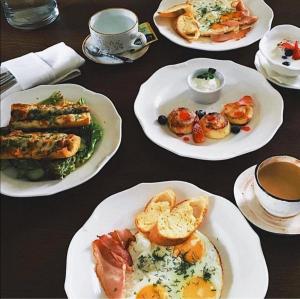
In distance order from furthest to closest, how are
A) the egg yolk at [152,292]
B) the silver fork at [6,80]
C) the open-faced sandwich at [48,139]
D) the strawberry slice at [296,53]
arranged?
the strawberry slice at [296,53], the silver fork at [6,80], the open-faced sandwich at [48,139], the egg yolk at [152,292]

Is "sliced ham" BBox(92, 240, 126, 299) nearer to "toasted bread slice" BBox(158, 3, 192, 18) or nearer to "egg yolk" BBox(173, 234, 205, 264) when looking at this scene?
"egg yolk" BBox(173, 234, 205, 264)

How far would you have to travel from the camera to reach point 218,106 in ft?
2.98

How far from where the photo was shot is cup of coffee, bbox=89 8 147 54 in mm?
945

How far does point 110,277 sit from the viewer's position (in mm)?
634

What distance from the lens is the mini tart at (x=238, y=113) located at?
0.86m

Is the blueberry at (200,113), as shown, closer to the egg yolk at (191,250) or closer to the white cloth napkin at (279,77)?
the white cloth napkin at (279,77)

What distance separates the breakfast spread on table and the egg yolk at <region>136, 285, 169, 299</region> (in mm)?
297

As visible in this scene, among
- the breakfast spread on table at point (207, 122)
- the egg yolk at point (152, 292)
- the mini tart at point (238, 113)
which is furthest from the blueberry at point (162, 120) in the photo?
the egg yolk at point (152, 292)

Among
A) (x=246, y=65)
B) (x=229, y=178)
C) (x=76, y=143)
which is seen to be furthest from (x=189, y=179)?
(x=246, y=65)

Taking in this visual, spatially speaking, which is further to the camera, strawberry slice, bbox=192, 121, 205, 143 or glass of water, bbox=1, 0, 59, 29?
glass of water, bbox=1, 0, 59, 29

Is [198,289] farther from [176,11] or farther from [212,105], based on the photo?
[176,11]

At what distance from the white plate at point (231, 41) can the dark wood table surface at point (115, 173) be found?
0.06 feet

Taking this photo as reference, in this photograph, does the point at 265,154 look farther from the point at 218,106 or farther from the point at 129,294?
the point at 129,294

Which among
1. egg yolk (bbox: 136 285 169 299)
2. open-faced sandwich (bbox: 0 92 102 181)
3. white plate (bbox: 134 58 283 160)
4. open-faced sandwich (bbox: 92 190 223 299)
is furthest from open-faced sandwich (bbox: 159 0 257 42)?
egg yolk (bbox: 136 285 169 299)
